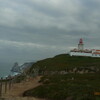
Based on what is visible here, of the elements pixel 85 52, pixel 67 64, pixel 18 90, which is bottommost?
pixel 18 90

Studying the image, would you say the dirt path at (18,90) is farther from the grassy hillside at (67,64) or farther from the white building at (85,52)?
the white building at (85,52)

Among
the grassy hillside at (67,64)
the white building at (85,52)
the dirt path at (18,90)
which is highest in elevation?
the white building at (85,52)

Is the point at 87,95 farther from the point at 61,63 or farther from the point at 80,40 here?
the point at 80,40

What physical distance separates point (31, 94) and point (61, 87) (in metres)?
4.34

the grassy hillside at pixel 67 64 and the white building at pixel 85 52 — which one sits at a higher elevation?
the white building at pixel 85 52

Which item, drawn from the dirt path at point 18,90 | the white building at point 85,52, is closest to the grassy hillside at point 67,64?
the white building at point 85,52

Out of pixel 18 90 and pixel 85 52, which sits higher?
pixel 85 52

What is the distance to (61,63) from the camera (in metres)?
100

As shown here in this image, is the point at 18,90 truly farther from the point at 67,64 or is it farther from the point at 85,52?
the point at 85,52

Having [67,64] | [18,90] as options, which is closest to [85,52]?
[67,64]

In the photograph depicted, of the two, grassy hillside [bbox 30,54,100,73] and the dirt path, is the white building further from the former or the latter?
the dirt path

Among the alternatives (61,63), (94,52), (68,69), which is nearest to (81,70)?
(68,69)

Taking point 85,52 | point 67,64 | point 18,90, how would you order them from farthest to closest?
point 85,52 < point 67,64 < point 18,90

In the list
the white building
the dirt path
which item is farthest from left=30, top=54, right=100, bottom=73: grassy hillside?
the dirt path
